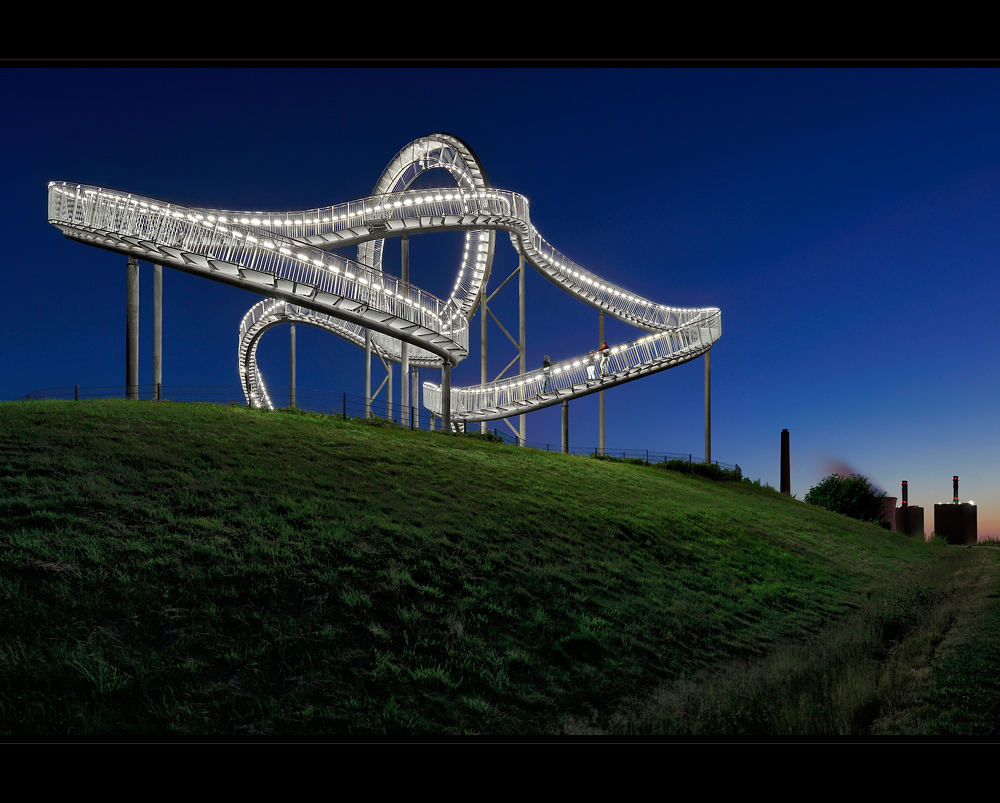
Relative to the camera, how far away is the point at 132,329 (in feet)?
70.4

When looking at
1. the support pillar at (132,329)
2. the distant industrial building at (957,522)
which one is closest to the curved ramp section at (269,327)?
the support pillar at (132,329)

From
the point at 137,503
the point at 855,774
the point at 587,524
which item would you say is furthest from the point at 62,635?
the point at 587,524

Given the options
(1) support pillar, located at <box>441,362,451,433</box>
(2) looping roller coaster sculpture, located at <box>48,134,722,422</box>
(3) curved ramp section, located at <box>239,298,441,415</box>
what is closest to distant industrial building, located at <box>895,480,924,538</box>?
(2) looping roller coaster sculpture, located at <box>48,134,722,422</box>

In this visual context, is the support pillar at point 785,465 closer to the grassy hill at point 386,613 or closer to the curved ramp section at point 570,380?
the curved ramp section at point 570,380

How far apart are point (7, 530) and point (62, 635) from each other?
279 centimetres

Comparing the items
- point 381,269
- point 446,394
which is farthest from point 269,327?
point 446,394

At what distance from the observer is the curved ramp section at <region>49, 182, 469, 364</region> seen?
20.5m

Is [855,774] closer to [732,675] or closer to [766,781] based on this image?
[766,781]

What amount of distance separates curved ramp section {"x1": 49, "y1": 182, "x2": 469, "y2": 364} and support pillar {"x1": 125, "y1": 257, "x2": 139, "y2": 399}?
95 cm

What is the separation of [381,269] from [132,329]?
1162 cm

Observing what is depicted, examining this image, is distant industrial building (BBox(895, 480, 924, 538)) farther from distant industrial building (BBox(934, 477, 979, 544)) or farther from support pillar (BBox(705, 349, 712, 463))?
support pillar (BBox(705, 349, 712, 463))

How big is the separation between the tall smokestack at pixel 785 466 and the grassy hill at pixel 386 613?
22.6 metres

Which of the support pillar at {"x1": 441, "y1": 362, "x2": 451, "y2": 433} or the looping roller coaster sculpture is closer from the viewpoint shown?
the looping roller coaster sculpture

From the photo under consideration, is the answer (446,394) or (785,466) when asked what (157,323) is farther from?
(785,466)
